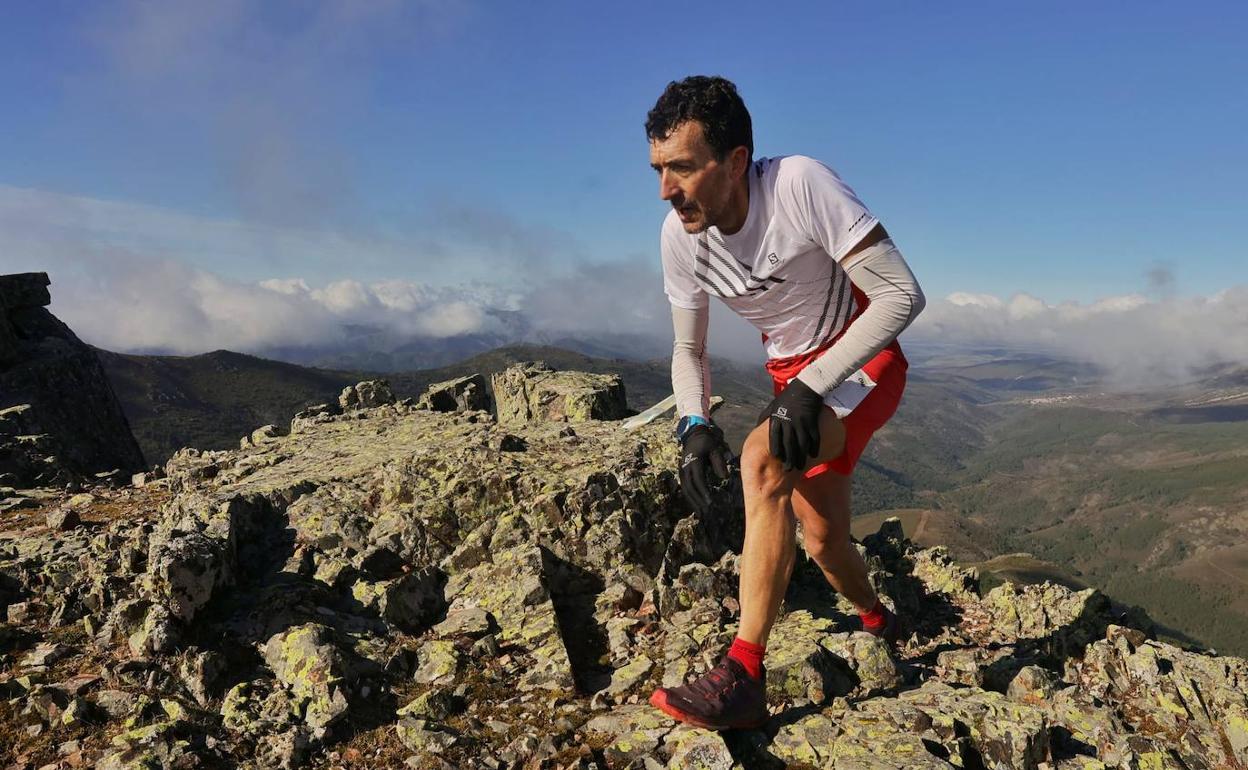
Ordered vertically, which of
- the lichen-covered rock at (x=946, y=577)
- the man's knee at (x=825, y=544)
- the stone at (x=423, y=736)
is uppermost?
the man's knee at (x=825, y=544)

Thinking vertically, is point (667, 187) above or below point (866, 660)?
above

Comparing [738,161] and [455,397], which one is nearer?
[738,161]

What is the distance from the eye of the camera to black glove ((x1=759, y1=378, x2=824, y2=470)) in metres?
6.67

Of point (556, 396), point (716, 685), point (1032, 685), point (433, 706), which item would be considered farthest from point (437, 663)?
point (556, 396)

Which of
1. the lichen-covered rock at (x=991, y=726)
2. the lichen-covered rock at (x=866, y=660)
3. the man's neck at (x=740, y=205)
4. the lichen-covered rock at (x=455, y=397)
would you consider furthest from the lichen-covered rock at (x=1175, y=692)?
the lichen-covered rock at (x=455, y=397)

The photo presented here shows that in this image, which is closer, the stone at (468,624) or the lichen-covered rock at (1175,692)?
the lichen-covered rock at (1175,692)

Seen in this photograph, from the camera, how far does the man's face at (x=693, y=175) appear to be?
657cm

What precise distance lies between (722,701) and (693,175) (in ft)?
18.7

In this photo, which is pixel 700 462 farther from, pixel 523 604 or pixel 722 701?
pixel 523 604

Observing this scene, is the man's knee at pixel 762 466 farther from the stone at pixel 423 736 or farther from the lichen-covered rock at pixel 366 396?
the lichen-covered rock at pixel 366 396

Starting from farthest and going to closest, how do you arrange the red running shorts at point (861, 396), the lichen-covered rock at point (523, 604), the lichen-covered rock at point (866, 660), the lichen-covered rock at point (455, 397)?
the lichen-covered rock at point (455, 397), the lichen-covered rock at point (523, 604), the lichen-covered rock at point (866, 660), the red running shorts at point (861, 396)

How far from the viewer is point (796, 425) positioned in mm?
6656

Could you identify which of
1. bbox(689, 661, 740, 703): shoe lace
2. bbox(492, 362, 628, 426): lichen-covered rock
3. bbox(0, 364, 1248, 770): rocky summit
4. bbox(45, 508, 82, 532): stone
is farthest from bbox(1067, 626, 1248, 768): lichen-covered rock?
bbox(45, 508, 82, 532): stone

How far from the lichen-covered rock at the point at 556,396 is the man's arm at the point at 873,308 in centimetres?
1460
